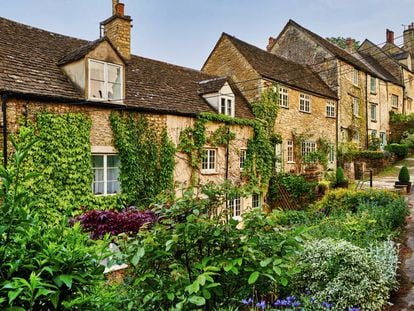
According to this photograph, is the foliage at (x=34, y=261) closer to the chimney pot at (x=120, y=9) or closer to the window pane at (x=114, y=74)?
the window pane at (x=114, y=74)

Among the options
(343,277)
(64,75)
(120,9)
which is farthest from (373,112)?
(343,277)

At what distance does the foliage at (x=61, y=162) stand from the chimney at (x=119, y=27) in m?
6.22

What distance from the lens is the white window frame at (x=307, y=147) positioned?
87.8 feet

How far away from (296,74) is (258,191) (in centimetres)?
2514

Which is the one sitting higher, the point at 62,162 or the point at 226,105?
the point at 226,105

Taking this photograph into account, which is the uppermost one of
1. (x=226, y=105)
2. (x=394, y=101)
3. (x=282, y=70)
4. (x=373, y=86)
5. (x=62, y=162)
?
(x=373, y=86)

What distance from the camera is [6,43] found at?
13984mm

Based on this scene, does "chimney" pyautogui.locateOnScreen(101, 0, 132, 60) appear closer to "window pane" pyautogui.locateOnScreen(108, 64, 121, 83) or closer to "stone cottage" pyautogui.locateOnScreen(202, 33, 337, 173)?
"window pane" pyautogui.locateOnScreen(108, 64, 121, 83)

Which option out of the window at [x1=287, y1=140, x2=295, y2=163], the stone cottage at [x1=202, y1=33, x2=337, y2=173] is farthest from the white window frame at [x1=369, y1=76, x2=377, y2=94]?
the window at [x1=287, y1=140, x2=295, y2=163]

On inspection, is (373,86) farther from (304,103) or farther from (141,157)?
(141,157)

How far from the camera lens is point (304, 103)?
26.7 m

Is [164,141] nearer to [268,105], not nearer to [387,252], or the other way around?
[268,105]

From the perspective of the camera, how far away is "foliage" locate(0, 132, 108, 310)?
2342 millimetres

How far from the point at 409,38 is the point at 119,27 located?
45513 mm
